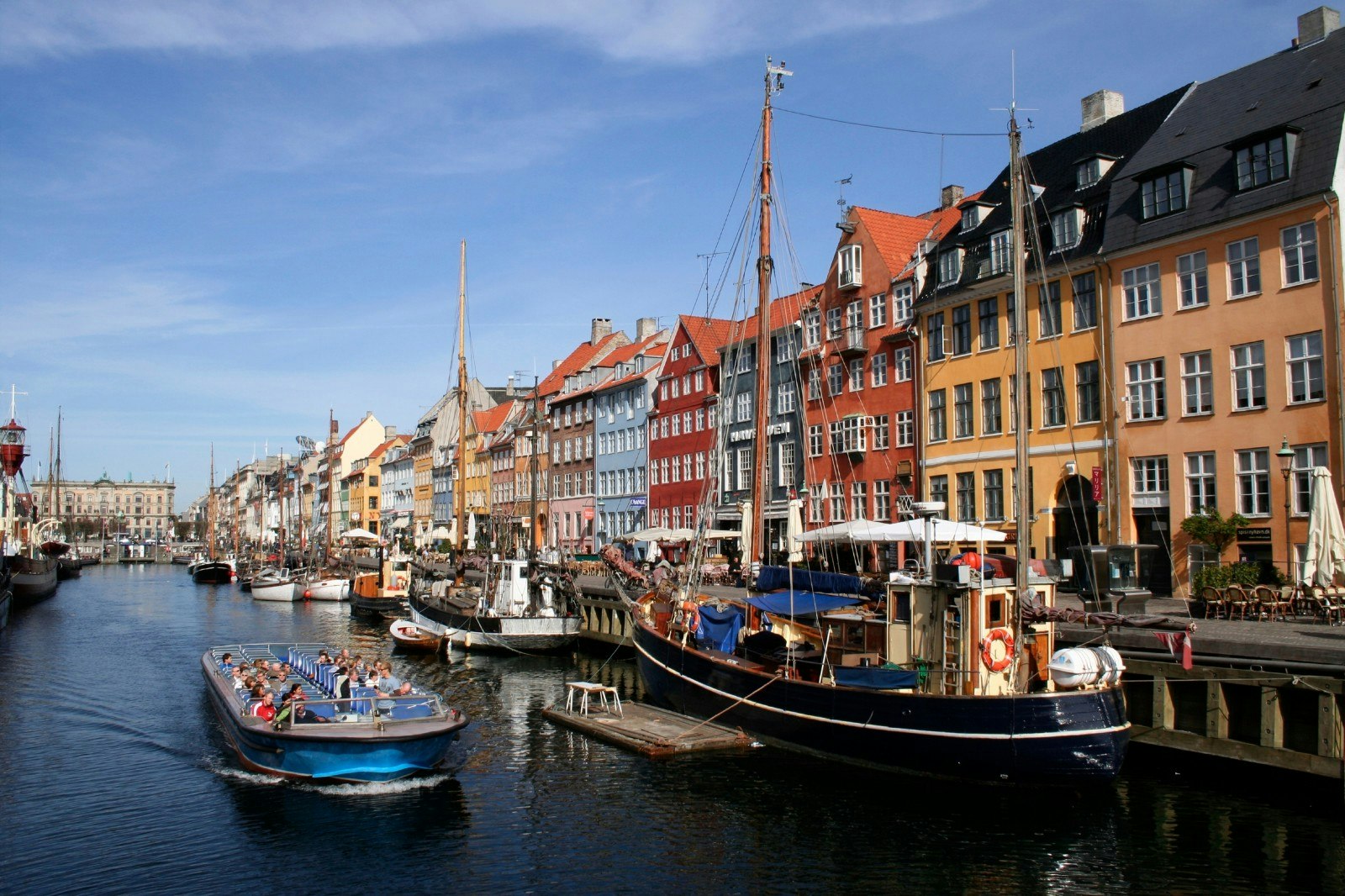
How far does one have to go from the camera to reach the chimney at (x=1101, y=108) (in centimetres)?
4455

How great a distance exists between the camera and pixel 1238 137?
34.5 meters

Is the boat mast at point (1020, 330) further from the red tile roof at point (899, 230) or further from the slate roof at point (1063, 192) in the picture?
the red tile roof at point (899, 230)

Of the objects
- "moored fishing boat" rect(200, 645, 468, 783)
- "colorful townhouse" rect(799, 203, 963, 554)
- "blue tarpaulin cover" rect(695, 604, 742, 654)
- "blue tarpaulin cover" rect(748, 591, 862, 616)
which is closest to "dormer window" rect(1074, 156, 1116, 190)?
"colorful townhouse" rect(799, 203, 963, 554)

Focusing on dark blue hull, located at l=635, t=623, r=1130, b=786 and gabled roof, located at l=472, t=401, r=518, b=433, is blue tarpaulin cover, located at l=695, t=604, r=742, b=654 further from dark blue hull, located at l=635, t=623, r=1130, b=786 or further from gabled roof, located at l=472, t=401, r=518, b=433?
gabled roof, located at l=472, t=401, r=518, b=433

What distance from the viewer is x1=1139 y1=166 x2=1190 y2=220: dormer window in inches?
1380

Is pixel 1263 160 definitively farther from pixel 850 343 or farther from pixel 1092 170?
pixel 850 343

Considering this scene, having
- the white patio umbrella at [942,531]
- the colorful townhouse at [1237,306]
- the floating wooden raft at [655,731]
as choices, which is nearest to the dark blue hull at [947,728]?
the floating wooden raft at [655,731]

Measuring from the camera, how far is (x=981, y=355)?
4256 centimetres

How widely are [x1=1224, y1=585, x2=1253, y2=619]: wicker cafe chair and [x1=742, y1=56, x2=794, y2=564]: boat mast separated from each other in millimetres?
11453

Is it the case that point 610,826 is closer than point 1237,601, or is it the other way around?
point 610,826

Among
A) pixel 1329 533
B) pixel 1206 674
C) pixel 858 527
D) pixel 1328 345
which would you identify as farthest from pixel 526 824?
pixel 1328 345

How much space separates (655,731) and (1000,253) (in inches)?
1028

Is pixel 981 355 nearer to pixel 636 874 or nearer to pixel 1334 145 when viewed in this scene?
pixel 1334 145

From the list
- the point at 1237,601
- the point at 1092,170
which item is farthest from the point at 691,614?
the point at 1092,170
